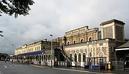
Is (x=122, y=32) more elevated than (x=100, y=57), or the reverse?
(x=122, y=32)

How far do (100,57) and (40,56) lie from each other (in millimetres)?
39490

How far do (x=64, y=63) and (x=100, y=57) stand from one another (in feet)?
60.2

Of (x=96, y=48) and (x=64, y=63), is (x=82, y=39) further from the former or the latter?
(x=96, y=48)

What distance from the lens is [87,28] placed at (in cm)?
7688

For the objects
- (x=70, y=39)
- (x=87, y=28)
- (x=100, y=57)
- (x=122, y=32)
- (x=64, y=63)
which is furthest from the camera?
(x=70, y=39)

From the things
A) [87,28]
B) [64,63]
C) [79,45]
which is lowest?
A: [64,63]

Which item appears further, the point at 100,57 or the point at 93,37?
the point at 93,37

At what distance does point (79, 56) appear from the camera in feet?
213

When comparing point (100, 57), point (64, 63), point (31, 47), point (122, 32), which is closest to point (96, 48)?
point (100, 57)

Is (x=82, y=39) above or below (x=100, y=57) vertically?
above

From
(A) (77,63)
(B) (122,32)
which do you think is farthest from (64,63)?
(B) (122,32)

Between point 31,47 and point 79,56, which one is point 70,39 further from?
point 31,47

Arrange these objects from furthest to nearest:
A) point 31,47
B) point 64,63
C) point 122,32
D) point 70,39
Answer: point 31,47 → point 70,39 → point 64,63 → point 122,32

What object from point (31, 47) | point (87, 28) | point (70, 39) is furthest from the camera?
point (31, 47)
